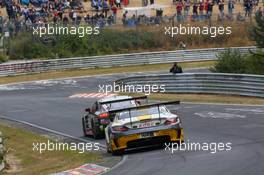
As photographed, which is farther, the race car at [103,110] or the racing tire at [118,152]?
the race car at [103,110]

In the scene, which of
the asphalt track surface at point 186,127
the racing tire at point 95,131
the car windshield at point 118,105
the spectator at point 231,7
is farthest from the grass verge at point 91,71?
the car windshield at point 118,105

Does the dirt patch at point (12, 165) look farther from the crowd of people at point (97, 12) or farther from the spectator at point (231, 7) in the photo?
the spectator at point (231, 7)

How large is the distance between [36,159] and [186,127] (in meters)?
5.03

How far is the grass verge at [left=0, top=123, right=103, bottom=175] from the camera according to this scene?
16547mm

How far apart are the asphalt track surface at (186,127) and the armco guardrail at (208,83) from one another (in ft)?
8.25

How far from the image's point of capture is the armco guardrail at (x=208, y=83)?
29188 millimetres

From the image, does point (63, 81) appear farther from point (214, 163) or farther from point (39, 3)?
point (214, 163)

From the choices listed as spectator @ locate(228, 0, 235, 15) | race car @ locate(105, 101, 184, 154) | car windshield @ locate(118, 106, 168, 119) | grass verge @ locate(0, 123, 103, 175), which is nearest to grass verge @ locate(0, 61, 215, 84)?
spectator @ locate(228, 0, 235, 15)

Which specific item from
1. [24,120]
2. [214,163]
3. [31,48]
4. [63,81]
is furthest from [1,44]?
[214,163]

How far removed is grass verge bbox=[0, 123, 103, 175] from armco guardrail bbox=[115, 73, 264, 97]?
10.0m

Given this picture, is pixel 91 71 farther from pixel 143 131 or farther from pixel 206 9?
pixel 143 131

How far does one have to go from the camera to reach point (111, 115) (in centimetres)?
1978

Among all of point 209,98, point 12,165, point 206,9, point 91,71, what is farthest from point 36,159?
point 206,9

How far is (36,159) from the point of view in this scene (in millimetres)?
18688
